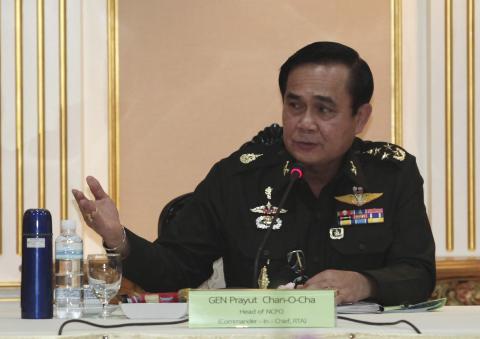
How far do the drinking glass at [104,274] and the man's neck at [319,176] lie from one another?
3.18 ft

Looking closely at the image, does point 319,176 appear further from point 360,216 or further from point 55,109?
point 55,109

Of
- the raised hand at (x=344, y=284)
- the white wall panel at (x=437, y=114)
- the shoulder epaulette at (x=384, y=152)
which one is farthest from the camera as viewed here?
the white wall panel at (x=437, y=114)

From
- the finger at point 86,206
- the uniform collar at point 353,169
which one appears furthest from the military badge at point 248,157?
the finger at point 86,206

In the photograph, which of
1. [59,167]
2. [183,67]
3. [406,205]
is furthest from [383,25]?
[59,167]

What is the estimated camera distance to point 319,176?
300 cm

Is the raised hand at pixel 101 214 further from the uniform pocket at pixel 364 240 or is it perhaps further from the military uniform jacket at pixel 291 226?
the uniform pocket at pixel 364 240

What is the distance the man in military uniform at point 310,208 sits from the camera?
2.86 metres

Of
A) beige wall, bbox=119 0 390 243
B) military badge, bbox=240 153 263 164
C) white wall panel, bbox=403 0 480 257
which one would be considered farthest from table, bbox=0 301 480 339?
white wall panel, bbox=403 0 480 257

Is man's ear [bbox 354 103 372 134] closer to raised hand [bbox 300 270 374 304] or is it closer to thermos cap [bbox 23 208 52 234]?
raised hand [bbox 300 270 374 304]

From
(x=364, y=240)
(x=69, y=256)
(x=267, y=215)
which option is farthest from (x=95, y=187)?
(x=364, y=240)

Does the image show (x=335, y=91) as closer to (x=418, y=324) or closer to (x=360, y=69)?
(x=360, y=69)

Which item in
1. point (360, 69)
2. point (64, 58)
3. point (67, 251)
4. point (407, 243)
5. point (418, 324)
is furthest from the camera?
point (64, 58)

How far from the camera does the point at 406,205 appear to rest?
2.94 metres

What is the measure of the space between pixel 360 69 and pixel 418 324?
1.26m
